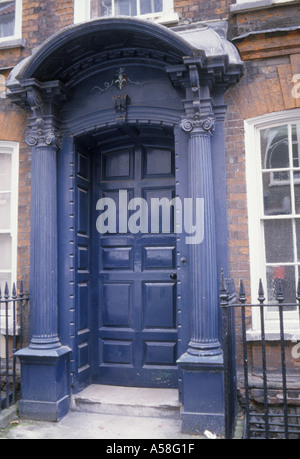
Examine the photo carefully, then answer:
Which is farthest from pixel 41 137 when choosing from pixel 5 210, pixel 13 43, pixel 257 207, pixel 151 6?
pixel 257 207

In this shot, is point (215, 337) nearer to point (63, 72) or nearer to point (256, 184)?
point (256, 184)

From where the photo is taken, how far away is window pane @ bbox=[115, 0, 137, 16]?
5.34 m

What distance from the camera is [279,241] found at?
462 cm

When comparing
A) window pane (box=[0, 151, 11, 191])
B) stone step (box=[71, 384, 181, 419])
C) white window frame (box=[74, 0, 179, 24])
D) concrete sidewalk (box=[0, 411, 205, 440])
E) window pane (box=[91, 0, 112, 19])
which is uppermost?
window pane (box=[91, 0, 112, 19])

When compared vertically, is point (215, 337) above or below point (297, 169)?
below

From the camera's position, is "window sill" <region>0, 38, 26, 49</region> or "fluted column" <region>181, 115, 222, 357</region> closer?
"fluted column" <region>181, 115, 222, 357</region>

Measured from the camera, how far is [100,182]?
5402 mm

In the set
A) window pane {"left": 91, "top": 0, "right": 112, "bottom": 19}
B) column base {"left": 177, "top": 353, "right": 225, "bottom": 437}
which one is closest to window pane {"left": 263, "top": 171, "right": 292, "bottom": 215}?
column base {"left": 177, "top": 353, "right": 225, "bottom": 437}

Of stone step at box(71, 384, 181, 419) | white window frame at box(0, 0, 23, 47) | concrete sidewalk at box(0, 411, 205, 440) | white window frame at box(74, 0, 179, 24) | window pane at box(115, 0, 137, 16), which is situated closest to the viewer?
concrete sidewalk at box(0, 411, 205, 440)

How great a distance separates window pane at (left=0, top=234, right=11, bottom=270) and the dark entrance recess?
1.01 meters

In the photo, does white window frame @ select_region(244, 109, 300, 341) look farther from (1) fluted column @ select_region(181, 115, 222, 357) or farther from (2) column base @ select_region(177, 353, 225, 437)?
(2) column base @ select_region(177, 353, 225, 437)

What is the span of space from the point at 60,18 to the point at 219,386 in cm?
470

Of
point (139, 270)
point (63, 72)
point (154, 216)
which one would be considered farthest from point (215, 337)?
point (63, 72)

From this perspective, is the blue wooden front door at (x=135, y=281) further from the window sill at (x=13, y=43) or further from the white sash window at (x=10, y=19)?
the white sash window at (x=10, y=19)
